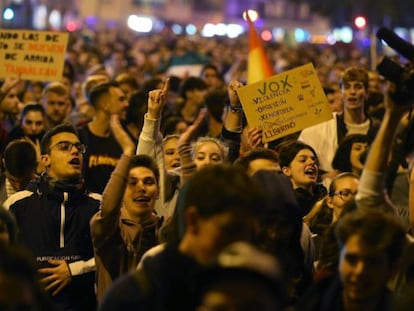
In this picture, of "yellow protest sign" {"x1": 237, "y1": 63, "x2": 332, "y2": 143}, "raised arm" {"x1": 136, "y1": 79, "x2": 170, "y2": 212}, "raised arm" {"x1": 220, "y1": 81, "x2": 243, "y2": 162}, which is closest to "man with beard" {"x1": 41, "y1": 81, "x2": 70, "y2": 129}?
"yellow protest sign" {"x1": 237, "y1": 63, "x2": 332, "y2": 143}

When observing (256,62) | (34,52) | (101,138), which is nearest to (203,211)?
(101,138)

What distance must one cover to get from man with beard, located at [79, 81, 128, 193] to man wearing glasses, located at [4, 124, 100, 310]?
2.51 meters

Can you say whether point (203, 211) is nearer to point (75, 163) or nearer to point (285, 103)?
point (75, 163)

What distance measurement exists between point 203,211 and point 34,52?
9.30 metres

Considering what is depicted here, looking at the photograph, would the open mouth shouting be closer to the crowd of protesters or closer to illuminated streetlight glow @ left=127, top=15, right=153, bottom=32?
the crowd of protesters

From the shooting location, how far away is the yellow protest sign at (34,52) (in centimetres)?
1398

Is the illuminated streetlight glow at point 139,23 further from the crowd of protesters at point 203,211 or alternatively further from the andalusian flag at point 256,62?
the andalusian flag at point 256,62

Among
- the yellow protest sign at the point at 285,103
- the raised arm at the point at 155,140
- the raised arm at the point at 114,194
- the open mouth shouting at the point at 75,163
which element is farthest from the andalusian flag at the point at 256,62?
the raised arm at the point at 114,194

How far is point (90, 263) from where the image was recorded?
820cm

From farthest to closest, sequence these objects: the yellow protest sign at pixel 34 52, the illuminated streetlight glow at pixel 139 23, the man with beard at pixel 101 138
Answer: the illuminated streetlight glow at pixel 139 23
the yellow protest sign at pixel 34 52
the man with beard at pixel 101 138

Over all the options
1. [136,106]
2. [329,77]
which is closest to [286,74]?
[136,106]

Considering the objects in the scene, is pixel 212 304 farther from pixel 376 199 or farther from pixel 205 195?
pixel 376 199

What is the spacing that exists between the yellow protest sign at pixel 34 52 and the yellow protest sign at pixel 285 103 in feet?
12.7

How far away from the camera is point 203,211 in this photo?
5.12 m
